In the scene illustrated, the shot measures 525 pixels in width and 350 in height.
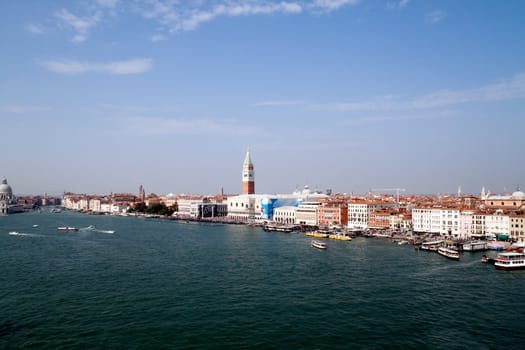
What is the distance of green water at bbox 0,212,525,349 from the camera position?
670 centimetres

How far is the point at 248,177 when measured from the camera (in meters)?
37.2

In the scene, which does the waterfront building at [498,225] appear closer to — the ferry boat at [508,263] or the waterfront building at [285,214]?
the ferry boat at [508,263]

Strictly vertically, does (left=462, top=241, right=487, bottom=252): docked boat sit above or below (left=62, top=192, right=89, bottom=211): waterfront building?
below

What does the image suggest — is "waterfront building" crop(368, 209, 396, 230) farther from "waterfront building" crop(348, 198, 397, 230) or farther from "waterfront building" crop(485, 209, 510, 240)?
"waterfront building" crop(485, 209, 510, 240)

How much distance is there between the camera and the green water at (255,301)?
6699 mm

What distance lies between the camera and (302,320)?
7.55 meters

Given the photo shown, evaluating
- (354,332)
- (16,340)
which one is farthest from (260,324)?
(16,340)

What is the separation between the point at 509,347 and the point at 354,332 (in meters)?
2.18

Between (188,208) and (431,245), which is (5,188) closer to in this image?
(188,208)

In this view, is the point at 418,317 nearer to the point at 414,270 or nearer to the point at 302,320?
the point at 302,320

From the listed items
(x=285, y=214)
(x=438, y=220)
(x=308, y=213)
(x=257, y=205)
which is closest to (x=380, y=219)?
(x=438, y=220)

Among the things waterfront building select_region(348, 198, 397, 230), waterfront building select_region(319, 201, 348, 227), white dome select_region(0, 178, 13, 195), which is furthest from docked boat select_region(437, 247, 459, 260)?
white dome select_region(0, 178, 13, 195)

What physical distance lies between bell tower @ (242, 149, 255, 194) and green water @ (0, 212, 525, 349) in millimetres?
22508

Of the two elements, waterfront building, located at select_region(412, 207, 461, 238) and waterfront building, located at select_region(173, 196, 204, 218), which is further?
waterfront building, located at select_region(173, 196, 204, 218)
